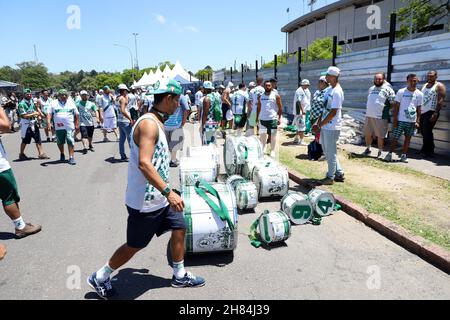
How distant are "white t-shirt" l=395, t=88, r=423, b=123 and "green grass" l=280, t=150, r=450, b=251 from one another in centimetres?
122

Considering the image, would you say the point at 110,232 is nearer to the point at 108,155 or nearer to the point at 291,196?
the point at 291,196

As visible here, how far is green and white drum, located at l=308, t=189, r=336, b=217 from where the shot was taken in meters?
5.25

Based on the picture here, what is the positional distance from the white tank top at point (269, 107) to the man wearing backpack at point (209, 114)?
3.82 ft

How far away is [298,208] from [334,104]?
6.92 feet

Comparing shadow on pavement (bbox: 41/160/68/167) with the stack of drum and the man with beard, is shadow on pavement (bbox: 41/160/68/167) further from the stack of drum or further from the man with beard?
the man with beard

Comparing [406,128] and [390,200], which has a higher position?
[406,128]

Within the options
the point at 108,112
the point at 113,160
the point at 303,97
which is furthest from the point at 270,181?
the point at 108,112

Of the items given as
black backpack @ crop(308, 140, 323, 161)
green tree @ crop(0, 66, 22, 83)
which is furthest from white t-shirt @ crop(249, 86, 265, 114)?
green tree @ crop(0, 66, 22, 83)

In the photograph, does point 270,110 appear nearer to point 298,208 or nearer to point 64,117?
point 298,208

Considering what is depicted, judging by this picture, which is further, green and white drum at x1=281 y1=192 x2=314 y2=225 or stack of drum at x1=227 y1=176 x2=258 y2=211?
stack of drum at x1=227 y1=176 x2=258 y2=211

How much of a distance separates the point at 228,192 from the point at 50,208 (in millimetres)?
3493

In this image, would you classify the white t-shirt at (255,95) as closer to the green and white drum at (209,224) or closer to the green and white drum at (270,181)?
the green and white drum at (270,181)
